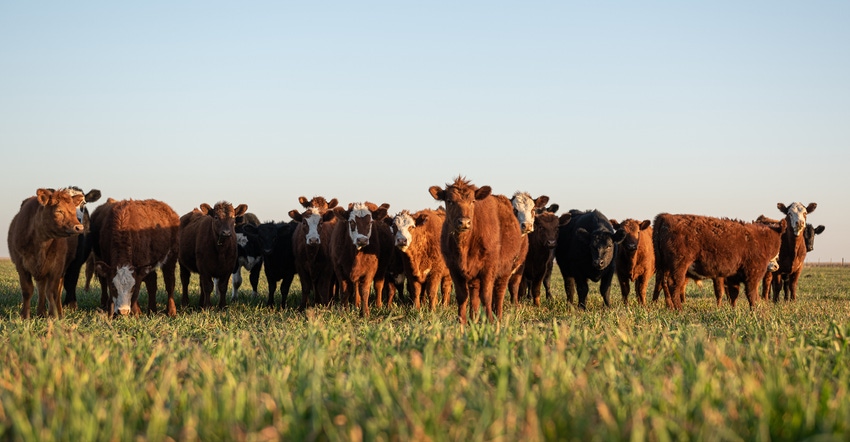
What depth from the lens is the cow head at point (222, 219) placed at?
1395cm

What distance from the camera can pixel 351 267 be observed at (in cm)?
1237

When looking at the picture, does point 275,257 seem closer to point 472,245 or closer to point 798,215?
point 472,245

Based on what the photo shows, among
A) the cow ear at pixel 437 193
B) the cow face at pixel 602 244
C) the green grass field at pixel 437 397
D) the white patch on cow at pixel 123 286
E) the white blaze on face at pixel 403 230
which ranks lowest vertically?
the white patch on cow at pixel 123 286

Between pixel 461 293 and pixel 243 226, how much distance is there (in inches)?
285

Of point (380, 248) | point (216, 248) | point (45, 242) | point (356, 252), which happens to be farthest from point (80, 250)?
point (380, 248)

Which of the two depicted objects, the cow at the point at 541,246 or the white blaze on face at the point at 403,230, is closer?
the white blaze on face at the point at 403,230

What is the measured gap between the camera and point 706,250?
13852mm

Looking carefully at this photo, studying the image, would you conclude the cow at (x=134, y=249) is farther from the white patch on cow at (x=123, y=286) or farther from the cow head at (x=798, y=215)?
the cow head at (x=798, y=215)

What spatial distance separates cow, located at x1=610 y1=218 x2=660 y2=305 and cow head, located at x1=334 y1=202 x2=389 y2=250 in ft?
16.4

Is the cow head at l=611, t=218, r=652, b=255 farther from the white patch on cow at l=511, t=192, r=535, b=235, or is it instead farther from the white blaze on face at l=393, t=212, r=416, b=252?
the white blaze on face at l=393, t=212, r=416, b=252

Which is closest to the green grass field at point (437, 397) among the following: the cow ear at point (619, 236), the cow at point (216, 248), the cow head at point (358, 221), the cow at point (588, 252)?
the cow head at point (358, 221)

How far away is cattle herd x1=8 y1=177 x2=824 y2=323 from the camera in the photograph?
35.1 feet

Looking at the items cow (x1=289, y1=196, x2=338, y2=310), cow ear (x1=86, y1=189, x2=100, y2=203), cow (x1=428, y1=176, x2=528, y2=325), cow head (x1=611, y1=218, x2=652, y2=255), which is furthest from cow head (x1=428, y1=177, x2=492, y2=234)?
cow ear (x1=86, y1=189, x2=100, y2=203)

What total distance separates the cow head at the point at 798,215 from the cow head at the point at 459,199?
1177cm
